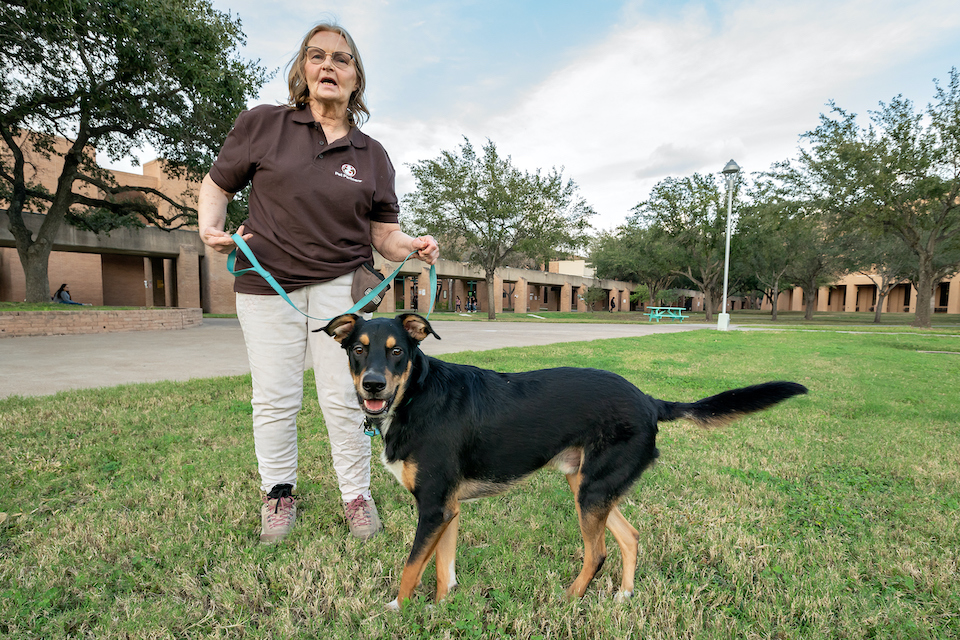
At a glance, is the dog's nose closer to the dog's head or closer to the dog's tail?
the dog's head

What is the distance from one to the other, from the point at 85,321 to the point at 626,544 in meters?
15.9

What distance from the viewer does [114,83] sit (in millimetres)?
13445

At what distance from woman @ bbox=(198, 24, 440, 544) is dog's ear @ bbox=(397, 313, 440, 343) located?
0.36 m

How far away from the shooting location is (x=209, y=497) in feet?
9.82

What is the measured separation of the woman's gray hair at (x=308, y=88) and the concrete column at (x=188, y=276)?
100 feet

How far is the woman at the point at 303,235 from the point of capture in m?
2.48

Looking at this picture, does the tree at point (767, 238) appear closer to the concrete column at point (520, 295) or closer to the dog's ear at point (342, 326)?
the concrete column at point (520, 295)

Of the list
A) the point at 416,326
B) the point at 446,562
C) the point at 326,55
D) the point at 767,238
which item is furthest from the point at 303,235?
the point at 767,238

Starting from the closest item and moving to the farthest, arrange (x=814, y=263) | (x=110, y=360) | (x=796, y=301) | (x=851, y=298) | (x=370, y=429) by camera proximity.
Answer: (x=370, y=429), (x=110, y=360), (x=814, y=263), (x=851, y=298), (x=796, y=301)

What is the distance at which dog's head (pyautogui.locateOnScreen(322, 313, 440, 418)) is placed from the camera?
6.75 feet

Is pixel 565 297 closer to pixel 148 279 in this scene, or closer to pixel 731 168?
pixel 731 168

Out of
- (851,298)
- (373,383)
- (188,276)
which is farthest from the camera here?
(851,298)

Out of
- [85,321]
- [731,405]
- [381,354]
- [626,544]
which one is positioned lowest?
[626,544]

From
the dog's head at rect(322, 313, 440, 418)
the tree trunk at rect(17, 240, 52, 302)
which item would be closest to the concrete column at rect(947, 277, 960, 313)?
the dog's head at rect(322, 313, 440, 418)
